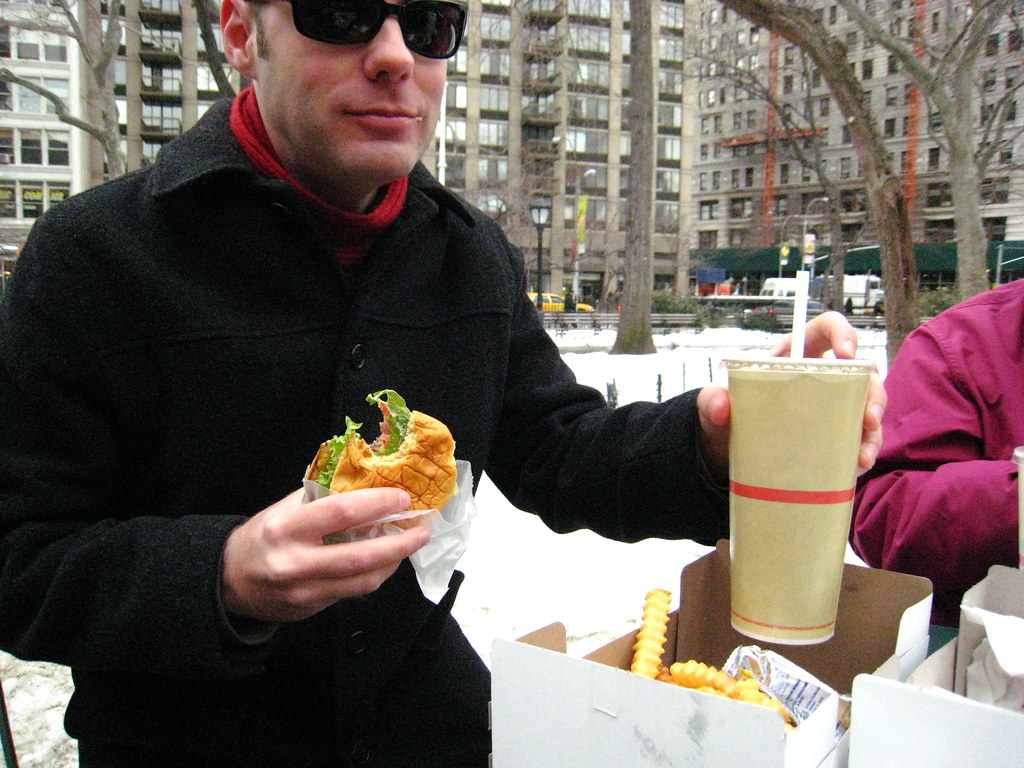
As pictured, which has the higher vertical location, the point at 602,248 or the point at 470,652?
the point at 602,248

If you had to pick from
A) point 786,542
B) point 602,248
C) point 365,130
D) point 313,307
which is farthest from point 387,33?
point 602,248

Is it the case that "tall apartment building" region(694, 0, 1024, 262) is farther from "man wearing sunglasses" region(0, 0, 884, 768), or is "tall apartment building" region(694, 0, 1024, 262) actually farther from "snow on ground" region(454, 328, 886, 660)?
"man wearing sunglasses" region(0, 0, 884, 768)

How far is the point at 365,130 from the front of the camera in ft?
5.01

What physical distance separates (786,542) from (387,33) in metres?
1.08

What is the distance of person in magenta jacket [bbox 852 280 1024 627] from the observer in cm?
169

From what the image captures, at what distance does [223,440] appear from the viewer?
1508 mm

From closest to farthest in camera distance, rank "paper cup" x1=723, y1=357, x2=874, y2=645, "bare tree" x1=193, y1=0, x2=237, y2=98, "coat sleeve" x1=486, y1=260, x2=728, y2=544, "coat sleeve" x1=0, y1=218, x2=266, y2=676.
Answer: "paper cup" x1=723, y1=357, x2=874, y2=645 → "coat sleeve" x1=0, y1=218, x2=266, y2=676 → "coat sleeve" x1=486, y1=260, x2=728, y2=544 → "bare tree" x1=193, y1=0, x2=237, y2=98

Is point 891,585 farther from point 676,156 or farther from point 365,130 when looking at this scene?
point 676,156

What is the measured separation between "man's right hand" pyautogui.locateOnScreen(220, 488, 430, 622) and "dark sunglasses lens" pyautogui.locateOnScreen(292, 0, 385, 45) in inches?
32.0

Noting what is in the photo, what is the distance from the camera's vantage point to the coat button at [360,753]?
62.3 inches

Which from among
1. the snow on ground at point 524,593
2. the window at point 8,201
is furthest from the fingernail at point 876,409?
the window at point 8,201

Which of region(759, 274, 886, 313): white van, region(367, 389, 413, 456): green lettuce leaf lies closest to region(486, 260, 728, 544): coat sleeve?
region(367, 389, 413, 456): green lettuce leaf

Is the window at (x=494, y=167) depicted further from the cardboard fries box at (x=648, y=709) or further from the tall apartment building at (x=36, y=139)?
the cardboard fries box at (x=648, y=709)

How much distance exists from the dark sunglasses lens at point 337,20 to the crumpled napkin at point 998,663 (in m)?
1.30
